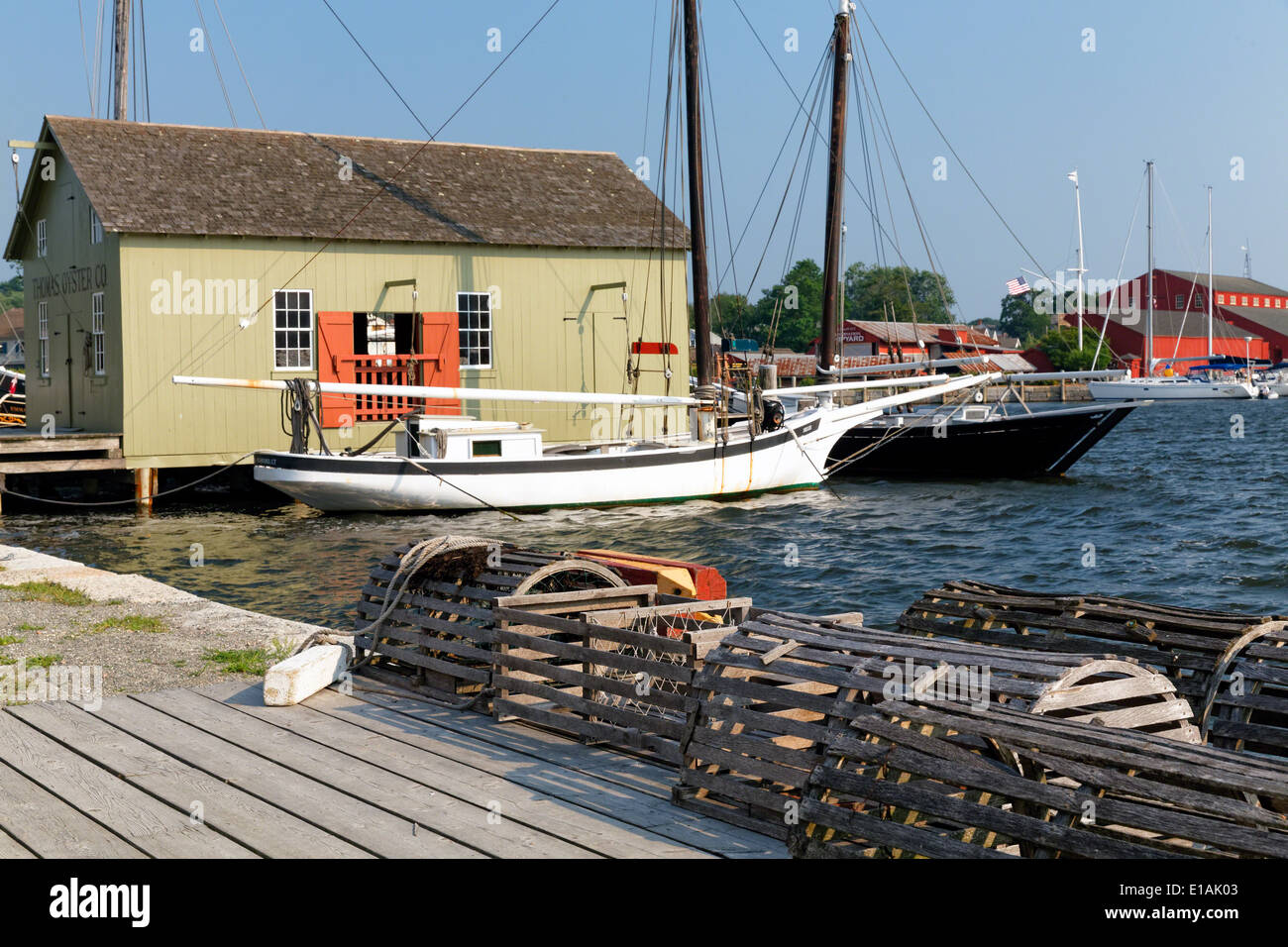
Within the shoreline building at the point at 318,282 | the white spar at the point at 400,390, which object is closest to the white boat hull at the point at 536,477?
the white spar at the point at 400,390

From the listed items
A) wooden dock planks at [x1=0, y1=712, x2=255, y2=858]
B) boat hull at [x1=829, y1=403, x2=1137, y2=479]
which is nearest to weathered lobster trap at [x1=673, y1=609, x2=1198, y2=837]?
wooden dock planks at [x1=0, y1=712, x2=255, y2=858]

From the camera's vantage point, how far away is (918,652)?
18.0ft

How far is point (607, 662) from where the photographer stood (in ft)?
22.2

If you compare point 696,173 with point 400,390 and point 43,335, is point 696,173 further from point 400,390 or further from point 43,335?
point 43,335

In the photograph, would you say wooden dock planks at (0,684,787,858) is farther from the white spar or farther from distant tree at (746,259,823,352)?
distant tree at (746,259,823,352)

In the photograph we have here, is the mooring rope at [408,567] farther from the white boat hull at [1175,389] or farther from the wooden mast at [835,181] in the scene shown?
the white boat hull at [1175,389]

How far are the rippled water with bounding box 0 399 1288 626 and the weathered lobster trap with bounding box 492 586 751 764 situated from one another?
741 cm

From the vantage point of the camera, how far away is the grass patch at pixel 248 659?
8.71 metres

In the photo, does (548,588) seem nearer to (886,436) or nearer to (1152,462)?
(886,436)

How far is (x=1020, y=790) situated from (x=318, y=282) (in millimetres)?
25040

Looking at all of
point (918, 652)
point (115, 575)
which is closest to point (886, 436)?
point (115, 575)

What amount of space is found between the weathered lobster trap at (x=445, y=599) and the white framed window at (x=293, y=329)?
19.7m
